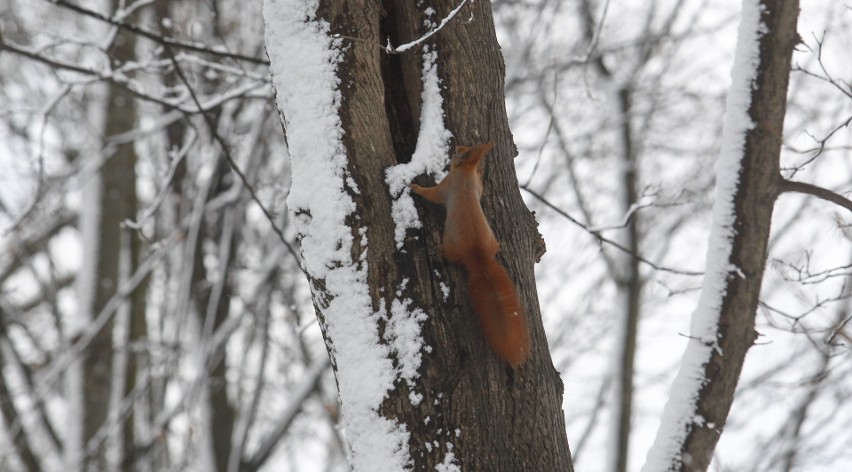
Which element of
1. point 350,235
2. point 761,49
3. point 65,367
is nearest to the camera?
point 350,235

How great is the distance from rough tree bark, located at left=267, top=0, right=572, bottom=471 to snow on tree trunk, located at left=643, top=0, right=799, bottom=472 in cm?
54

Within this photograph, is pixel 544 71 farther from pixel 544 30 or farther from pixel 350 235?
pixel 350 235

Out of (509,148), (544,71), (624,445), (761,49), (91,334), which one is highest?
(544,71)

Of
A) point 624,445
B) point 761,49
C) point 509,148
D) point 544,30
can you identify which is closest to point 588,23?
point 544,30

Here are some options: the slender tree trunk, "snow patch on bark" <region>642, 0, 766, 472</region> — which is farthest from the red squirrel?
the slender tree trunk

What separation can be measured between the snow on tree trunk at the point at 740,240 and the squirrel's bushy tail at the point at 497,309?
2.27 feet

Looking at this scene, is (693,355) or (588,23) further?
(588,23)

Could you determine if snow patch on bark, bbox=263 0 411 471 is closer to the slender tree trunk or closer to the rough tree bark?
the rough tree bark

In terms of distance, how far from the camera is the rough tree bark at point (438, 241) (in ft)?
4.83

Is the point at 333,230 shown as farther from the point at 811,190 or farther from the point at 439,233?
the point at 811,190

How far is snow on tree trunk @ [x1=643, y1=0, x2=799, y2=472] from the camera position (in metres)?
1.96

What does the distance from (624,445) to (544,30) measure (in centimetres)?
336

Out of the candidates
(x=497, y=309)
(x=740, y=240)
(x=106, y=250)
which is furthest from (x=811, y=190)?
(x=106, y=250)

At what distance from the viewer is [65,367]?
565cm
